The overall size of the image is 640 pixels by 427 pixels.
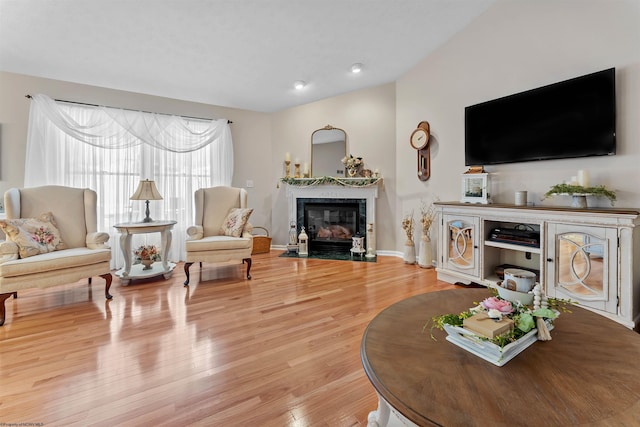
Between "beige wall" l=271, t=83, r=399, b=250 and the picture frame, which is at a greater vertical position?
"beige wall" l=271, t=83, r=399, b=250

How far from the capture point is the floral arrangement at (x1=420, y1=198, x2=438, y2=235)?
369cm

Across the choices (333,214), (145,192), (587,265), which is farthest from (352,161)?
(587,265)

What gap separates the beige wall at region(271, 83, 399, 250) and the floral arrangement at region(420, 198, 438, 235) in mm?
512

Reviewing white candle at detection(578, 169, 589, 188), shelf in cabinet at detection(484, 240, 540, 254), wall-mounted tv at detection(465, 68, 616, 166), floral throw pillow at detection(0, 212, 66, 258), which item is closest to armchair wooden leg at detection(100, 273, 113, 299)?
floral throw pillow at detection(0, 212, 66, 258)

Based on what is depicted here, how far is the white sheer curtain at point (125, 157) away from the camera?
335 centimetres

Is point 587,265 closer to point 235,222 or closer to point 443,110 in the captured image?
point 443,110

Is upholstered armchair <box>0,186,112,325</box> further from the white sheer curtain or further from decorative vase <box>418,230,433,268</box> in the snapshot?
decorative vase <box>418,230,433,268</box>

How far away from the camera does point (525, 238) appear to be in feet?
8.26

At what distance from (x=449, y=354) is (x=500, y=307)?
0.28 metres

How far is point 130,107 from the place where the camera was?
12.6 feet

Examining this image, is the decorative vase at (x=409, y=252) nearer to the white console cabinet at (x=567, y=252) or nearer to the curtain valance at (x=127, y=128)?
the white console cabinet at (x=567, y=252)

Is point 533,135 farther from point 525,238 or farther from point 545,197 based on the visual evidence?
point 525,238

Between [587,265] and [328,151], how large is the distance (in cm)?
347

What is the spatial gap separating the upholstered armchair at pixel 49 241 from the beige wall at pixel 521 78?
3810mm
